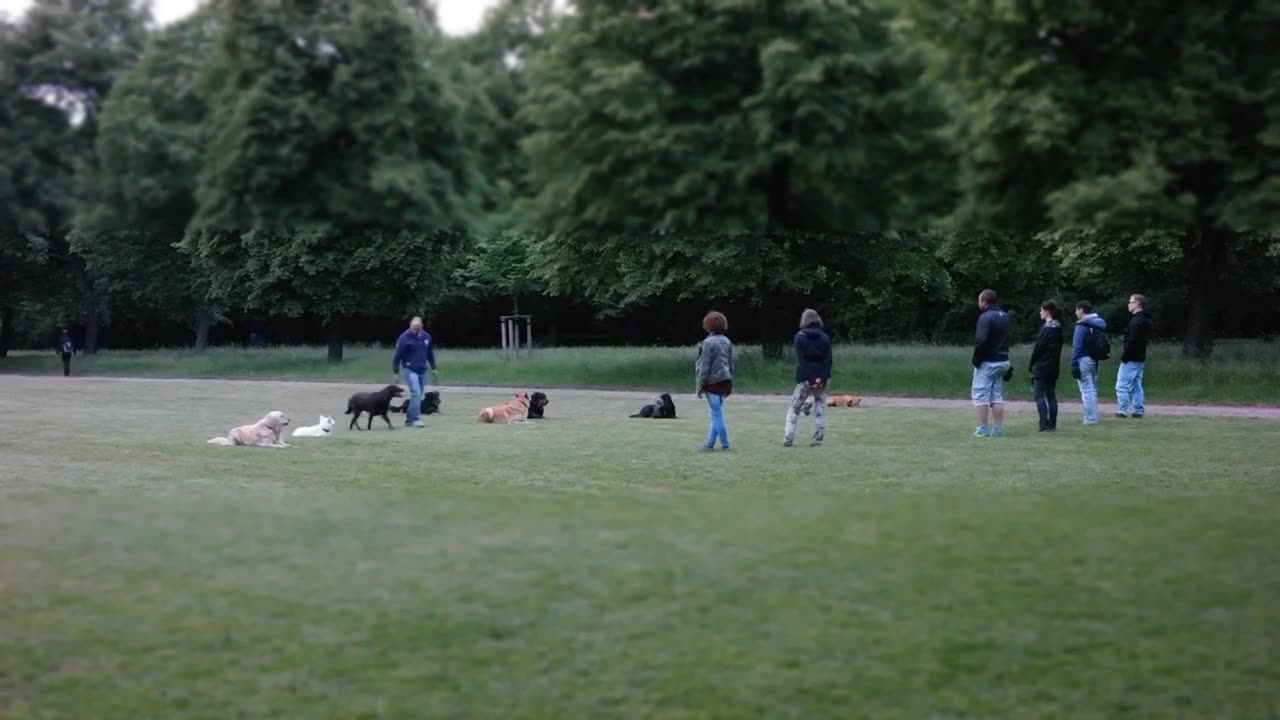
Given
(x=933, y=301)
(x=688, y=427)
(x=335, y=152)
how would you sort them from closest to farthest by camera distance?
(x=335, y=152), (x=933, y=301), (x=688, y=427)

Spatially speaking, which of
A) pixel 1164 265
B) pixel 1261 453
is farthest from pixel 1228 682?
pixel 1261 453

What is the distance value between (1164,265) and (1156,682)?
1920 millimetres

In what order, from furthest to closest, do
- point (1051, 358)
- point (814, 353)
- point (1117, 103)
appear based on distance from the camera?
point (1051, 358) < point (814, 353) < point (1117, 103)

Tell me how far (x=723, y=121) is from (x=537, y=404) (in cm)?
2249

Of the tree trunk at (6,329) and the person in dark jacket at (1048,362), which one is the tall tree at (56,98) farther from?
the person in dark jacket at (1048,362)

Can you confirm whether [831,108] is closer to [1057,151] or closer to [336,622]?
[1057,151]

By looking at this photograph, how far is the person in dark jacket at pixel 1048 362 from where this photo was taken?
50.9 feet

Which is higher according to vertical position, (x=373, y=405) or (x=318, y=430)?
(x=373, y=405)

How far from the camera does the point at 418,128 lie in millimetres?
2807

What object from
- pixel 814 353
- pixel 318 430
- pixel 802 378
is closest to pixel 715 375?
pixel 814 353

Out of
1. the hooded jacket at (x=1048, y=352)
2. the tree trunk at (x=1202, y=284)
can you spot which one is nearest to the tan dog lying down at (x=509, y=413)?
the hooded jacket at (x=1048, y=352)

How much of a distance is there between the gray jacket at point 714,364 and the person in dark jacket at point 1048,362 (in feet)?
12.3

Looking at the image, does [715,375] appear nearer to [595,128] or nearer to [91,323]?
[91,323]

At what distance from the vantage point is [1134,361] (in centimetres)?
1437
